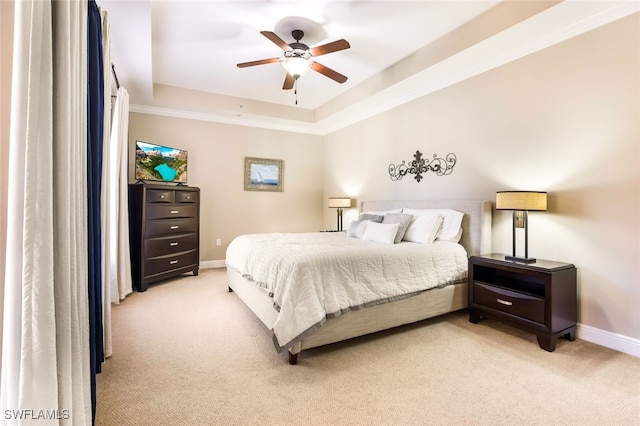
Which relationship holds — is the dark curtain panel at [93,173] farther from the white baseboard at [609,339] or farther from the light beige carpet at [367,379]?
the white baseboard at [609,339]

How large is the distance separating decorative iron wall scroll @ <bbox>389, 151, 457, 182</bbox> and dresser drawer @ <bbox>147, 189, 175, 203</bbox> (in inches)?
126

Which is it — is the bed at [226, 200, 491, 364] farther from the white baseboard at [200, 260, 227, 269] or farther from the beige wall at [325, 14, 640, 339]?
the white baseboard at [200, 260, 227, 269]

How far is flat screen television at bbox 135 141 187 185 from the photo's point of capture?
4.49 meters

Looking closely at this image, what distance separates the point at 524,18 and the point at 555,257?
2.08m

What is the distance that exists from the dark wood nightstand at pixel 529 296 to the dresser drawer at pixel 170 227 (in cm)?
Result: 381

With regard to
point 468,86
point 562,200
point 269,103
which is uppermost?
point 269,103

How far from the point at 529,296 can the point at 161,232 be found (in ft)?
14.0

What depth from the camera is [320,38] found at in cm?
339

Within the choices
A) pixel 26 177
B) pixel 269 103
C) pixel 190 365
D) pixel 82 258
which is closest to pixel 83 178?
pixel 82 258

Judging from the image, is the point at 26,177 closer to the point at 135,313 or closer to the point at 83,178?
the point at 83,178

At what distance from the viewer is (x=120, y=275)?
369 centimetres

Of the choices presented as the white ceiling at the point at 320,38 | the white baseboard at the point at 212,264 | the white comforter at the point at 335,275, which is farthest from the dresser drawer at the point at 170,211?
the white comforter at the point at 335,275

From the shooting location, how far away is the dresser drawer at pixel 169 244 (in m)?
4.16

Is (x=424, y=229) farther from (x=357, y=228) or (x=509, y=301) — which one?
(x=509, y=301)
